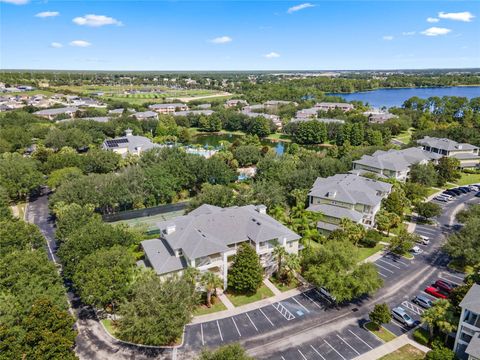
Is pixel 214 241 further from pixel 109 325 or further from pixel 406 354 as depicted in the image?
pixel 406 354

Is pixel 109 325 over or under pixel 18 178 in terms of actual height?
under

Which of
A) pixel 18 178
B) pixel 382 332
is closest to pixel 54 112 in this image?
pixel 18 178

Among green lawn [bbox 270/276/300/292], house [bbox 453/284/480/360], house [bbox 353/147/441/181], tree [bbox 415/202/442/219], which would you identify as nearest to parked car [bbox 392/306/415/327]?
house [bbox 453/284/480/360]

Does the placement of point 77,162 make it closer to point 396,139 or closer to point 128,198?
point 128,198

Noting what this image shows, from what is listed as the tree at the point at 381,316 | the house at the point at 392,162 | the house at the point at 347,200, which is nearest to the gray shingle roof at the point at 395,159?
the house at the point at 392,162

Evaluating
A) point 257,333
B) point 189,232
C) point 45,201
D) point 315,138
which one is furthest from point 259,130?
point 257,333

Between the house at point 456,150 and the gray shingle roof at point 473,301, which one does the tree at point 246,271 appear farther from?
the house at point 456,150
